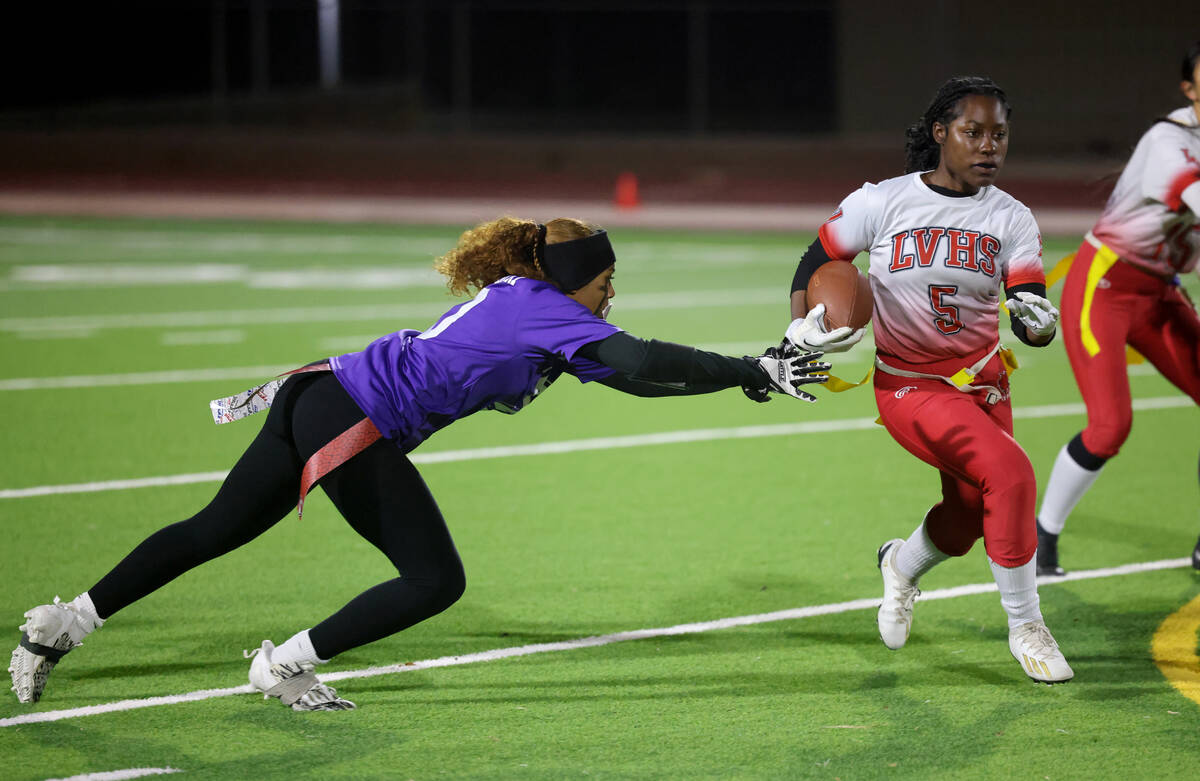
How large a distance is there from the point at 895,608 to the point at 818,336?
4.00 feet

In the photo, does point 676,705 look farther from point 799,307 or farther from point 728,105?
point 728,105

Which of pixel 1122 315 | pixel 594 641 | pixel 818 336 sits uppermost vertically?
pixel 818 336

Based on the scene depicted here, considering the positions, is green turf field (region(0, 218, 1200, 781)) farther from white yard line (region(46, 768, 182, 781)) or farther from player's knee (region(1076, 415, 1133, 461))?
player's knee (region(1076, 415, 1133, 461))

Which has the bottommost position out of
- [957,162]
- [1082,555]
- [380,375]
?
[1082,555]

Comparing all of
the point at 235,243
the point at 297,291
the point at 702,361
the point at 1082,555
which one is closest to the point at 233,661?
the point at 702,361

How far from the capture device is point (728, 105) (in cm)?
3447

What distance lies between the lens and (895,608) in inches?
220

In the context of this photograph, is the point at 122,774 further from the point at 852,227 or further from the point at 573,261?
the point at 852,227

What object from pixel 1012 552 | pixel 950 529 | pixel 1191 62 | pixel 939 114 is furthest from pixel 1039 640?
pixel 1191 62

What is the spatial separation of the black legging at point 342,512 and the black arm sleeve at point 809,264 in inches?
57.6

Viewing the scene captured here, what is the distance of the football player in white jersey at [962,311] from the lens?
16.8 ft

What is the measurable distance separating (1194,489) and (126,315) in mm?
10092

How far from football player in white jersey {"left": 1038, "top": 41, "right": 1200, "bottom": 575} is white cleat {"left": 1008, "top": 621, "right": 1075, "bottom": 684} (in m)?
1.51

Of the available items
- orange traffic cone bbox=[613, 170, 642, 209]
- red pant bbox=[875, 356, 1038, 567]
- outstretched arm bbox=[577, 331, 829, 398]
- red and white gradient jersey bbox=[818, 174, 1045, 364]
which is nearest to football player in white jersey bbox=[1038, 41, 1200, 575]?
red pant bbox=[875, 356, 1038, 567]
